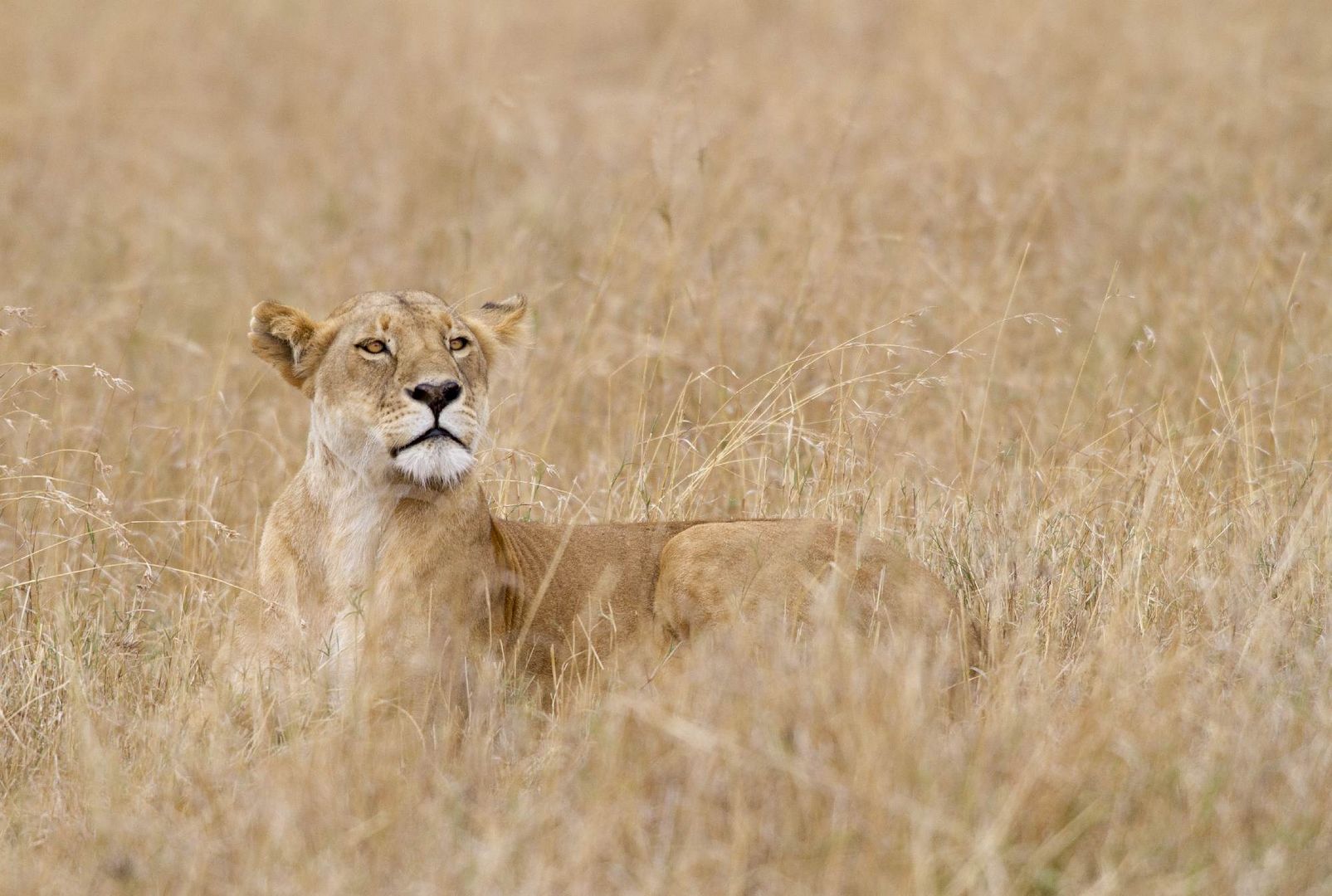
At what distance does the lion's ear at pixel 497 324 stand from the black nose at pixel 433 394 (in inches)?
27.0

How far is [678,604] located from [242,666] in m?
1.27

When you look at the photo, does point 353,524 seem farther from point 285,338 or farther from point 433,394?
point 285,338

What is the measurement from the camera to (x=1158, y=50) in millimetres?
11945

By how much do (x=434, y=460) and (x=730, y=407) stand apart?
2.19 metres

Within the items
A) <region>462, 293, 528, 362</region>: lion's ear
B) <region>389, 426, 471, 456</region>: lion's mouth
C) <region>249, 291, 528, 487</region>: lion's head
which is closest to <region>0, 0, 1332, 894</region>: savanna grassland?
<region>462, 293, 528, 362</region>: lion's ear

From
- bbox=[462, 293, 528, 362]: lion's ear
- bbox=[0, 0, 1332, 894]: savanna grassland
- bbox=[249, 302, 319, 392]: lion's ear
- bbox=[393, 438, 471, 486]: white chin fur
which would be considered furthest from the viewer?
bbox=[462, 293, 528, 362]: lion's ear

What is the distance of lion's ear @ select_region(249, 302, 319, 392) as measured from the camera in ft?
16.5

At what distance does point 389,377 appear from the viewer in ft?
15.8

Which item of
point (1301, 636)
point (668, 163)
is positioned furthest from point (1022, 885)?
point (668, 163)

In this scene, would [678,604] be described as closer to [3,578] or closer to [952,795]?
[952,795]

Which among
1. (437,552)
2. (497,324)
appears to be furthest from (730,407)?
(437,552)

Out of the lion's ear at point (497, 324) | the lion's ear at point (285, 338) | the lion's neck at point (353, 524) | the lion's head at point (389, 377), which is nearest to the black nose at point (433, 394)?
A: the lion's head at point (389, 377)

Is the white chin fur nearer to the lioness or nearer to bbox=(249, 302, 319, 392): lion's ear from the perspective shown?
the lioness

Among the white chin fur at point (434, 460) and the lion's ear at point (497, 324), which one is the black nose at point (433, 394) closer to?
the white chin fur at point (434, 460)
